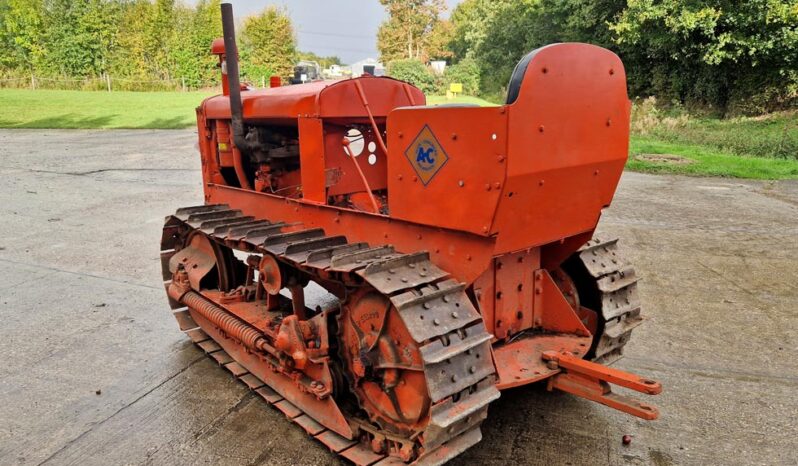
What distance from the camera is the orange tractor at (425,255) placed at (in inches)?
121

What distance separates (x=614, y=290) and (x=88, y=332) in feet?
16.2

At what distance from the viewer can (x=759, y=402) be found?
4.25m

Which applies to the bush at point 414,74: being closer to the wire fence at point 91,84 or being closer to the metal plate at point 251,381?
the wire fence at point 91,84

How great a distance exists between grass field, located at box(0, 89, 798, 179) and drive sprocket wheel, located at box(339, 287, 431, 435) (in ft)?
22.8

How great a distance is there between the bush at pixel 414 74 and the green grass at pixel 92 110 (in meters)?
14.1

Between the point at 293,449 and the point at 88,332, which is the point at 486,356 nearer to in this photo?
the point at 293,449

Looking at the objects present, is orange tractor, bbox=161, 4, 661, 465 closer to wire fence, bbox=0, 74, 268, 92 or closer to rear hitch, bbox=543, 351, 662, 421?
rear hitch, bbox=543, 351, 662, 421

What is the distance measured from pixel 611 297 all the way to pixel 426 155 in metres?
1.93

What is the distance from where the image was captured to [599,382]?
3.50 metres

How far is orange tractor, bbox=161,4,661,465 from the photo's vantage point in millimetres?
3076

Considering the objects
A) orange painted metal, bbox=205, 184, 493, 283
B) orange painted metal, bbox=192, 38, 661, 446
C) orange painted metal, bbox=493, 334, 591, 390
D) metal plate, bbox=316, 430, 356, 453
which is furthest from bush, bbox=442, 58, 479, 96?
metal plate, bbox=316, 430, 356, 453

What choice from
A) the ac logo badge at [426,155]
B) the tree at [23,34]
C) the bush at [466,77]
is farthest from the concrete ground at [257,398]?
the tree at [23,34]

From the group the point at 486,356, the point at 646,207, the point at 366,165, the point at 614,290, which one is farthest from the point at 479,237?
the point at 646,207

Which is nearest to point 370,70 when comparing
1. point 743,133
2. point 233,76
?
point 233,76
